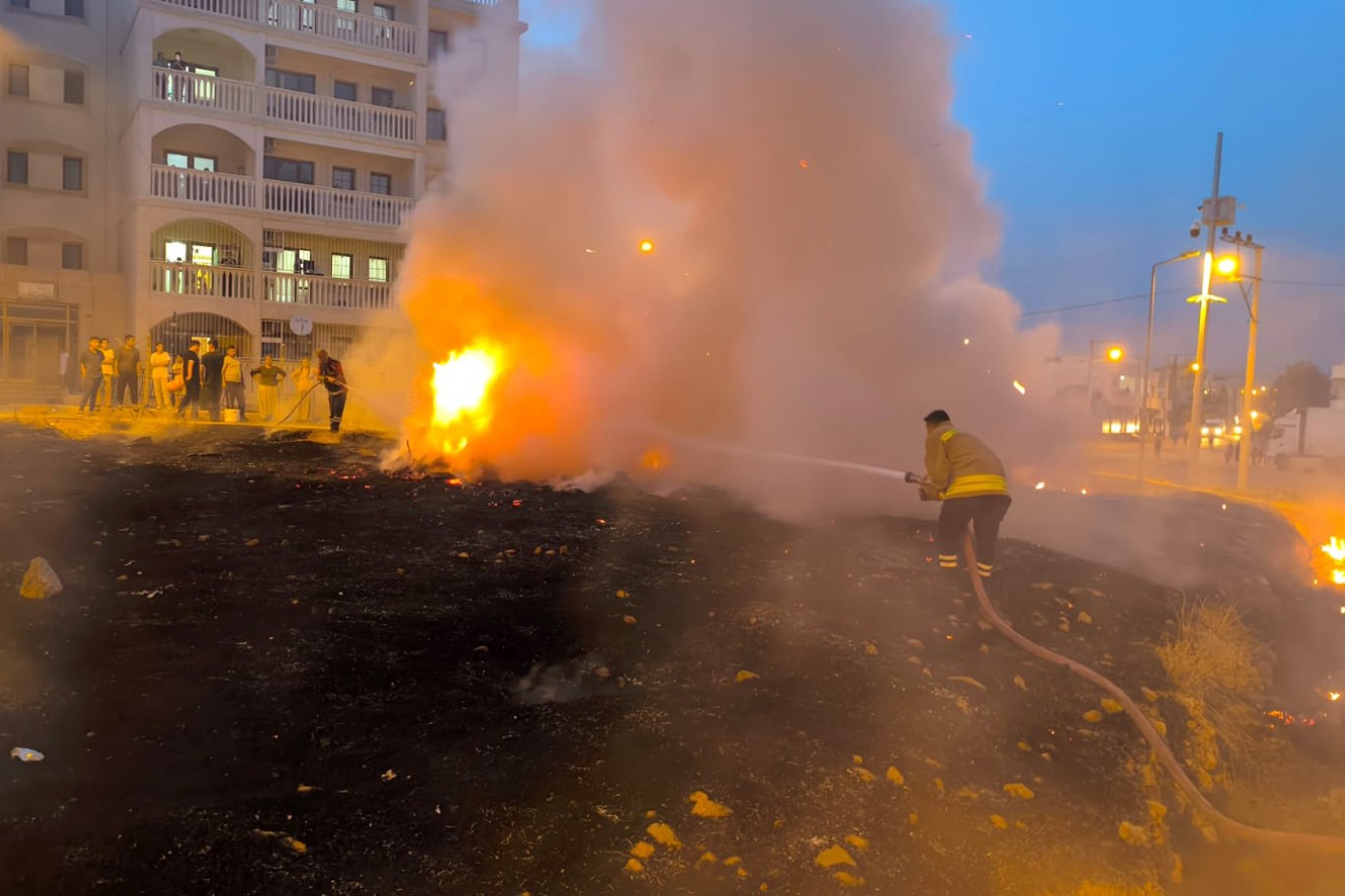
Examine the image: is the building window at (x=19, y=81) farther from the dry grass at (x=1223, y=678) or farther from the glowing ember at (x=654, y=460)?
the dry grass at (x=1223, y=678)

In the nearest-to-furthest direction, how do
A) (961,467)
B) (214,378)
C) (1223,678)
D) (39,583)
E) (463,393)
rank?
(39,583) → (1223,678) → (961,467) → (463,393) → (214,378)

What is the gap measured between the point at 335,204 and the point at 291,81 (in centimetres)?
448

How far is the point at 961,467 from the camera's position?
26.9 ft

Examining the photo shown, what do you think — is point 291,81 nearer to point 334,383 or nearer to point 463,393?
point 334,383

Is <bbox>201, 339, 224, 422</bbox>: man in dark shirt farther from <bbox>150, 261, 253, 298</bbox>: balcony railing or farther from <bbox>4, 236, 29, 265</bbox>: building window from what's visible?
<bbox>4, 236, 29, 265</bbox>: building window

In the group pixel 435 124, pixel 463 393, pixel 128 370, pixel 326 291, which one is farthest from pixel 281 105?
pixel 463 393

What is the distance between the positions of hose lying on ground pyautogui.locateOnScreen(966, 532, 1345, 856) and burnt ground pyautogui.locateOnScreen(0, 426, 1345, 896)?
12 cm

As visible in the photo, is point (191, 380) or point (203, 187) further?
point (203, 187)

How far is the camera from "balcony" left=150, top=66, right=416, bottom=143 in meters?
24.8

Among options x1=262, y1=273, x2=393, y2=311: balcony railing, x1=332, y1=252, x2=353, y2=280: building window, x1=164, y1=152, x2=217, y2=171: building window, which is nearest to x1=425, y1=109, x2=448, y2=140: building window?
x1=332, y1=252, x2=353, y2=280: building window

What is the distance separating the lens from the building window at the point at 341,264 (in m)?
28.2

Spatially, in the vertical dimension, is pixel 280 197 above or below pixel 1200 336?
above

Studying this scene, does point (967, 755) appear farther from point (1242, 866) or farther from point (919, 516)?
point (919, 516)

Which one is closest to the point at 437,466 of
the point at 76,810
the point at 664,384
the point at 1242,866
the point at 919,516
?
the point at 664,384
